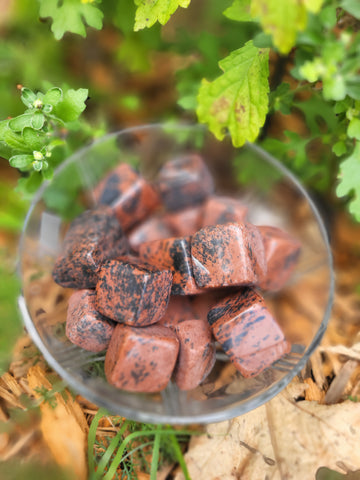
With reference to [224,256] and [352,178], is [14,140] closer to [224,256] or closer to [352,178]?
[224,256]

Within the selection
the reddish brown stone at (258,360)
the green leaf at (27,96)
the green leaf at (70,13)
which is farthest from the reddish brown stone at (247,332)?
the green leaf at (70,13)

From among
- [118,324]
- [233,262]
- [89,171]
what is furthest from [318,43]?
[89,171]

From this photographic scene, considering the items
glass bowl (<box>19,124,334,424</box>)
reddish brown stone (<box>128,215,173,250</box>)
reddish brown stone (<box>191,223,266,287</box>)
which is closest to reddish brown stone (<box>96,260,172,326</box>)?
reddish brown stone (<box>191,223,266,287</box>)

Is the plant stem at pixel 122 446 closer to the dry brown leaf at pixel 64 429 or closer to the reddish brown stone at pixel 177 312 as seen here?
the dry brown leaf at pixel 64 429

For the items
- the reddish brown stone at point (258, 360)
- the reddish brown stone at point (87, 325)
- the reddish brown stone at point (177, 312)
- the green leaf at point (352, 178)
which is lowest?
the reddish brown stone at point (258, 360)

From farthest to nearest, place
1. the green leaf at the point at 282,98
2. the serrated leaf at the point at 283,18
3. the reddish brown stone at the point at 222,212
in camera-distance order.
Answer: the reddish brown stone at the point at 222,212 → the green leaf at the point at 282,98 → the serrated leaf at the point at 283,18

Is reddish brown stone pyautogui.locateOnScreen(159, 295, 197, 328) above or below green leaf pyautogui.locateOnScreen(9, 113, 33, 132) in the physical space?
below

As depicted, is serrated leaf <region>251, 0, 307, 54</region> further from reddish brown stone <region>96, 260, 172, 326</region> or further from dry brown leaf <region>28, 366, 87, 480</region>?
dry brown leaf <region>28, 366, 87, 480</region>
